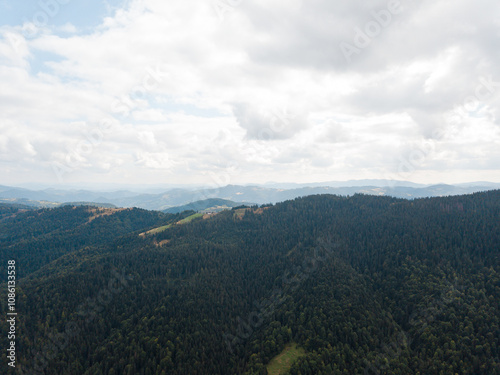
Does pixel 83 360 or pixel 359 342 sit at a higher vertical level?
pixel 359 342

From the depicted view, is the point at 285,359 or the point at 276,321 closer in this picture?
the point at 285,359

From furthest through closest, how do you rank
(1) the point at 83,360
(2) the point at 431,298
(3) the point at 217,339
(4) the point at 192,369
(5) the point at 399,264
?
(5) the point at 399,264
(2) the point at 431,298
(3) the point at 217,339
(1) the point at 83,360
(4) the point at 192,369

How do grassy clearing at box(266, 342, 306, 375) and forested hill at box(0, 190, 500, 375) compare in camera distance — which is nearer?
grassy clearing at box(266, 342, 306, 375)

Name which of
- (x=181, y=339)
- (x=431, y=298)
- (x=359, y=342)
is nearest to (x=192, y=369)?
(x=181, y=339)

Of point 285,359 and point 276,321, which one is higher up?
point 276,321

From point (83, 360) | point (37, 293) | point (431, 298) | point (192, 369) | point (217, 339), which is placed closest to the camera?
point (192, 369)

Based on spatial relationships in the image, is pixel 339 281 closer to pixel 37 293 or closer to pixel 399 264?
pixel 399 264

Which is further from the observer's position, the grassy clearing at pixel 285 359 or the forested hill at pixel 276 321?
the forested hill at pixel 276 321

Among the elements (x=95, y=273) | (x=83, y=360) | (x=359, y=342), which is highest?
(x=95, y=273)
